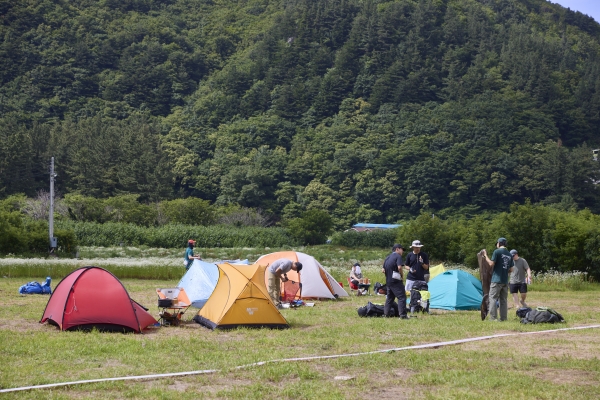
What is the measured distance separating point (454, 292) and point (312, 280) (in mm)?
4476

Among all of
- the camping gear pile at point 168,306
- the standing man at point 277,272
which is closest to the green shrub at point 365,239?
the standing man at point 277,272

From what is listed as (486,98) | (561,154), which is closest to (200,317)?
(561,154)

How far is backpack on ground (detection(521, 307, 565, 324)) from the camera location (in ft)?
56.1

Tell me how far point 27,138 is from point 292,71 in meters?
70.5

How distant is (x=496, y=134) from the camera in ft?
415

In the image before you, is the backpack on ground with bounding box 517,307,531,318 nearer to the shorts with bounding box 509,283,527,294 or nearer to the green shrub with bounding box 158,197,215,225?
the shorts with bounding box 509,283,527,294

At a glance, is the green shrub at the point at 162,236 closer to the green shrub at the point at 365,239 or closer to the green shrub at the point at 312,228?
the green shrub at the point at 312,228

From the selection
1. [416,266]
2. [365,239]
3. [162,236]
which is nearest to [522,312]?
[416,266]

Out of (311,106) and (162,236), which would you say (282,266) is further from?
(311,106)

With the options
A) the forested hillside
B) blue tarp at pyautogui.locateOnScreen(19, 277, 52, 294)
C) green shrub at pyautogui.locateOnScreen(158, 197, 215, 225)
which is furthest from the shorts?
the forested hillside

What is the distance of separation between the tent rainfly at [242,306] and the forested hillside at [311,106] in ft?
288

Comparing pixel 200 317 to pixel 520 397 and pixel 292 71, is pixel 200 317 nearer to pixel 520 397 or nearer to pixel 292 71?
pixel 520 397

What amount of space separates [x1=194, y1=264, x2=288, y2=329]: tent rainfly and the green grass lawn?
1.22 feet

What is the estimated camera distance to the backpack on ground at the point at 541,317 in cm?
1709
